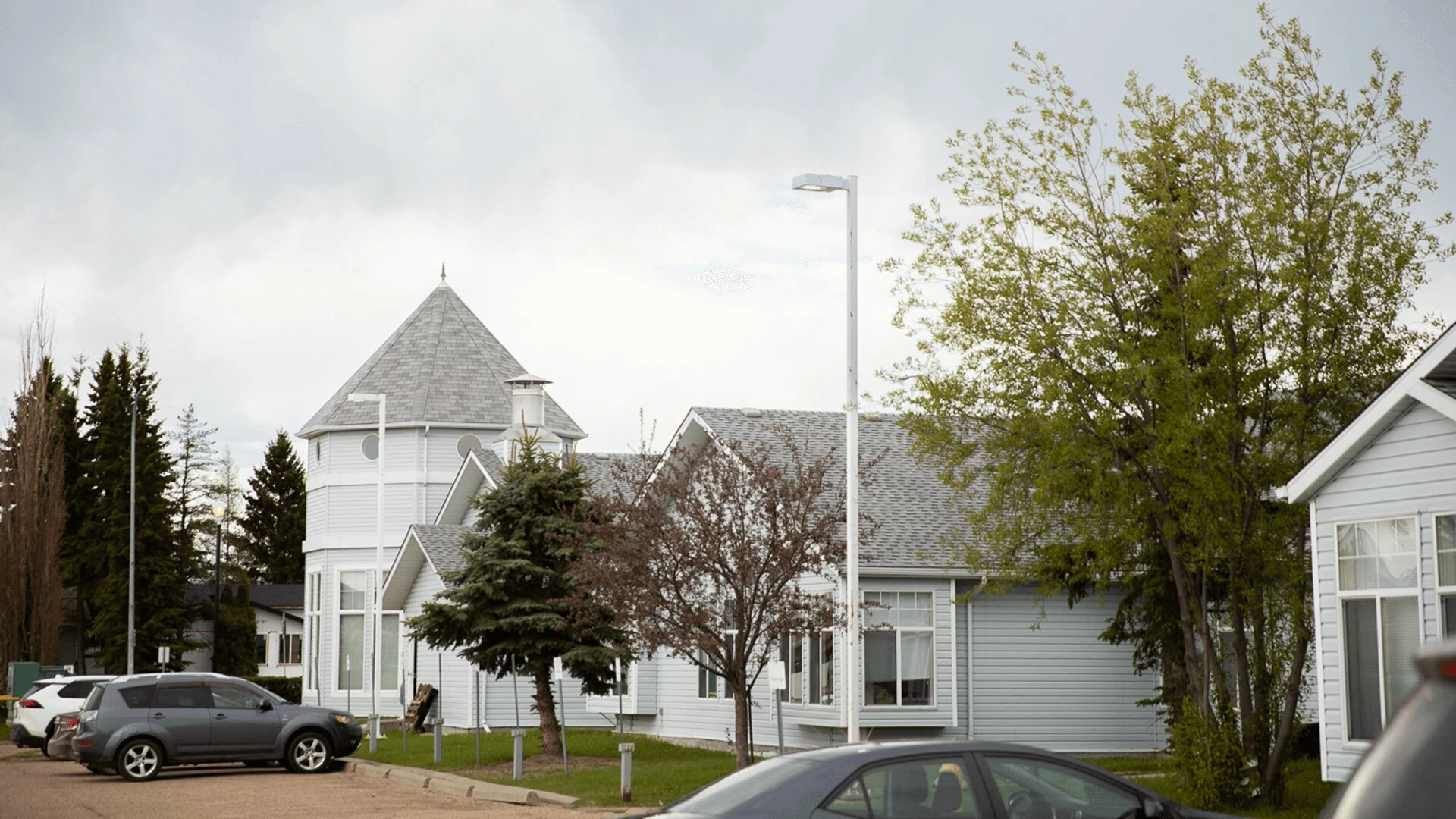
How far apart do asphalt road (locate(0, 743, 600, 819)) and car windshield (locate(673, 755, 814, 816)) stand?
32.0 feet

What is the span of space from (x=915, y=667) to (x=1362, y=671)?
10.4 meters

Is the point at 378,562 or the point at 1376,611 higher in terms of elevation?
the point at 378,562

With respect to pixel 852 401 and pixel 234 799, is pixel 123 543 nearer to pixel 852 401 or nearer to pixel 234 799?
pixel 234 799

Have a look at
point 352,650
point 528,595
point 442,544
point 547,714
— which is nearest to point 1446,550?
point 528,595

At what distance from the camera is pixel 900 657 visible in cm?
2581

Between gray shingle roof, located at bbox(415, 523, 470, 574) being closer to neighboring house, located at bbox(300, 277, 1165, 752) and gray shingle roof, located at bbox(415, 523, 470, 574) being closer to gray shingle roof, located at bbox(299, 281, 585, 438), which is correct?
neighboring house, located at bbox(300, 277, 1165, 752)

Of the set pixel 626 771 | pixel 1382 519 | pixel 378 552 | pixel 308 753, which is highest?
pixel 378 552

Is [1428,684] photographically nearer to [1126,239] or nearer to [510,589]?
[1126,239]

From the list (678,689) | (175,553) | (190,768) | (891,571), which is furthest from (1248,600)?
(175,553)

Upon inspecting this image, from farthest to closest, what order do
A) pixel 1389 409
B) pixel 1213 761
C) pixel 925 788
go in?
pixel 1213 761, pixel 1389 409, pixel 925 788

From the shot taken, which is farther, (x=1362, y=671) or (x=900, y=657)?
(x=900, y=657)

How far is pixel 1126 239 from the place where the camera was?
19688 mm

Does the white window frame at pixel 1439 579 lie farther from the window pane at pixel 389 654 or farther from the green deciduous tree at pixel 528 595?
the window pane at pixel 389 654

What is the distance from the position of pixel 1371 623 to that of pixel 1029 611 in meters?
10.9
